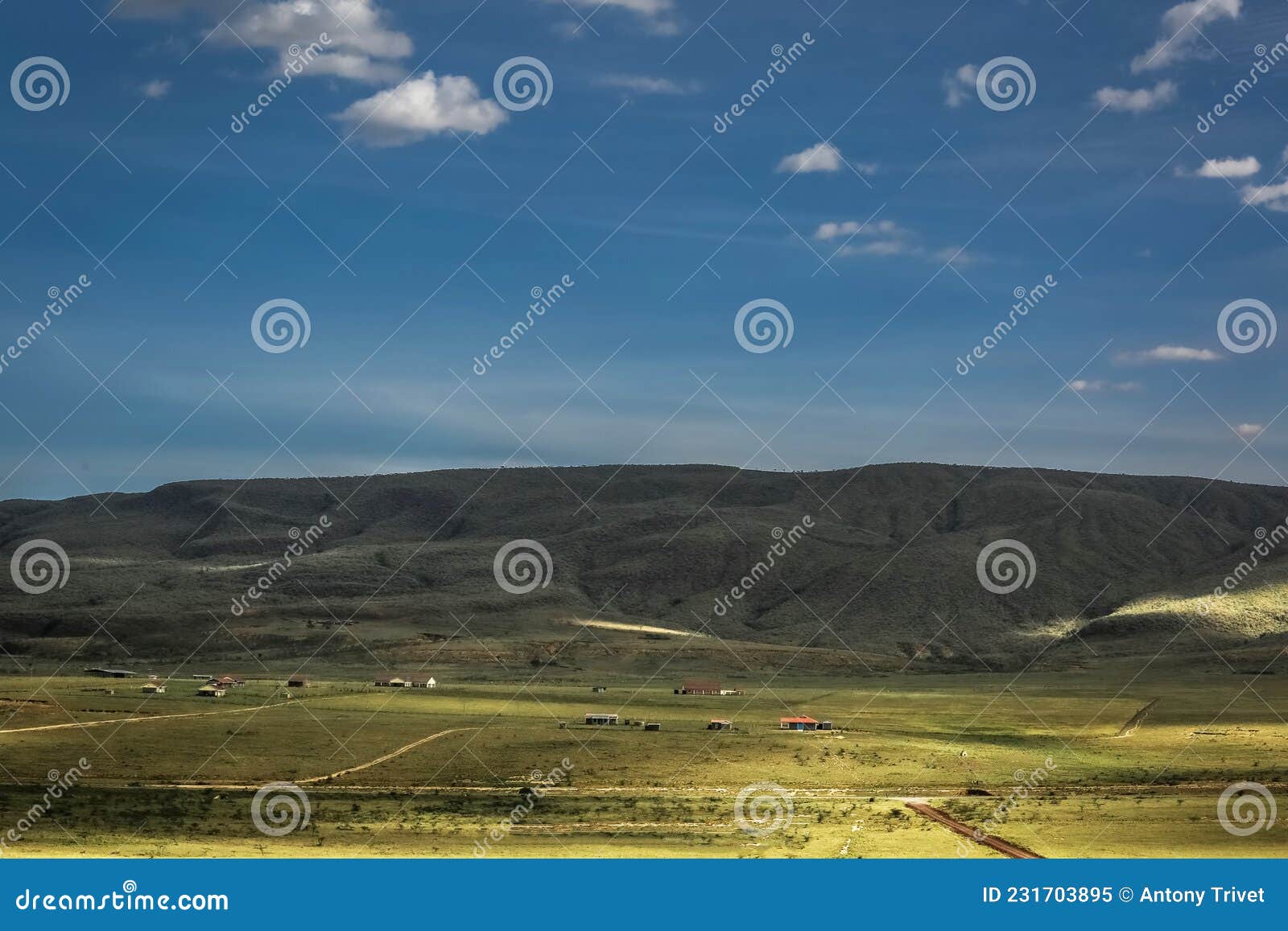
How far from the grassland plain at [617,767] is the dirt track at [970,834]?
67 cm

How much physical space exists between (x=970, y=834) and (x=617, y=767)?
20714 mm

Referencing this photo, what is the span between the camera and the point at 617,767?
2397 inches

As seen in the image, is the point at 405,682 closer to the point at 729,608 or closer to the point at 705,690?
the point at 705,690

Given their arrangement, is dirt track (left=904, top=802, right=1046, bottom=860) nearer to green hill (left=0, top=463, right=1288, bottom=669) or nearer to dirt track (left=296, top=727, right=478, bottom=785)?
dirt track (left=296, top=727, right=478, bottom=785)

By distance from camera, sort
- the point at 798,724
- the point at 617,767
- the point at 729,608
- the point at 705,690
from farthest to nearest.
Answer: the point at 729,608, the point at 705,690, the point at 798,724, the point at 617,767

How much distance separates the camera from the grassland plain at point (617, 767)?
43.0 m

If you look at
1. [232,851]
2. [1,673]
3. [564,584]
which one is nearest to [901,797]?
[232,851]

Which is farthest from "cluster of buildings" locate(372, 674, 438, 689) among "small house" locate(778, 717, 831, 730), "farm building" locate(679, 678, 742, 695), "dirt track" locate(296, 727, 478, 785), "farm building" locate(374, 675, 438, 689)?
"small house" locate(778, 717, 831, 730)

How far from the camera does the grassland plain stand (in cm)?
4300

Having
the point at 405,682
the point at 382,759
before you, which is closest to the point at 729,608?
the point at 405,682

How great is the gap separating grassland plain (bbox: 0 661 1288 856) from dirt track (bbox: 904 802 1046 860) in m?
0.67

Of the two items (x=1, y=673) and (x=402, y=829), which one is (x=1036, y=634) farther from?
(x=402, y=829)

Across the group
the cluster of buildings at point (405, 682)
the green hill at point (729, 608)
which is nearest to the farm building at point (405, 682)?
the cluster of buildings at point (405, 682)

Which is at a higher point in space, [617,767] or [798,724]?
[798,724]
